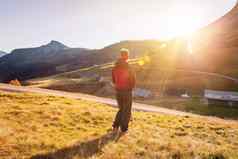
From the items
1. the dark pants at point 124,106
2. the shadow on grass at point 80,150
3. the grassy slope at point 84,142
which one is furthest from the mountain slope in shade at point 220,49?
the shadow on grass at point 80,150

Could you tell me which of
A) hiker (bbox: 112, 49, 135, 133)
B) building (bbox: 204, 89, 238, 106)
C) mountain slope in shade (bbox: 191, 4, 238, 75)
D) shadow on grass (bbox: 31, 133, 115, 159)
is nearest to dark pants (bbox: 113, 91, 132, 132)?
hiker (bbox: 112, 49, 135, 133)

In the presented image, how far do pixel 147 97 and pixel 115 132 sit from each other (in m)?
73.2

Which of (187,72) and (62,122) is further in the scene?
(187,72)

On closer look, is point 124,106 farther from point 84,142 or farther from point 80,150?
point 80,150

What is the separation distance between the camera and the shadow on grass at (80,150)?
7.87 meters

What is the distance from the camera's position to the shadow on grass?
25.8 feet

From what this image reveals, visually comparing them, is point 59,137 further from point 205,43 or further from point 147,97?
point 205,43

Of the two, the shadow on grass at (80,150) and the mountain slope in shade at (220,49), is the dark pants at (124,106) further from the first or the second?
the mountain slope in shade at (220,49)

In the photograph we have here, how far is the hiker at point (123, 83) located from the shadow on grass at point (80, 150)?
1.67 metres

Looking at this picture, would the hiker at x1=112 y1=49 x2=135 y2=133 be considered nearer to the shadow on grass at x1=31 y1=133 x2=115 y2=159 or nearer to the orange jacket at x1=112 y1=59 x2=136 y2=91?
the orange jacket at x1=112 y1=59 x2=136 y2=91

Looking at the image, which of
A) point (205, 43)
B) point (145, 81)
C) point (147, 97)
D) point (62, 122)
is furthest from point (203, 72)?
point (62, 122)

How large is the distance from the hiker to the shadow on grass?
167 cm

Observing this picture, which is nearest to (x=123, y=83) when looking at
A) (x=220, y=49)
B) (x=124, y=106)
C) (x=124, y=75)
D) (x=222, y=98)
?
(x=124, y=75)

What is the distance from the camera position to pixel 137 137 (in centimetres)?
1080
